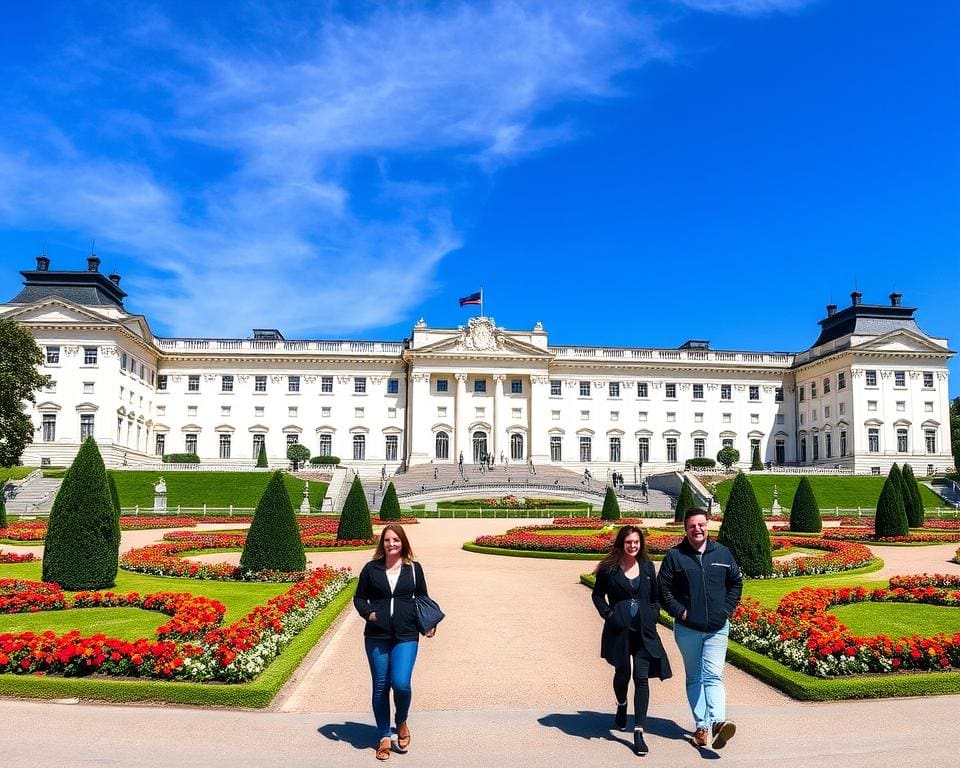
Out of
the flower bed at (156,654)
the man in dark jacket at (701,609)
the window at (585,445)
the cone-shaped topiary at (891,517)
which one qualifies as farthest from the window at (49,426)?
the man in dark jacket at (701,609)

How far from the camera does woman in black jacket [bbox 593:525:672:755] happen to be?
22.6 ft

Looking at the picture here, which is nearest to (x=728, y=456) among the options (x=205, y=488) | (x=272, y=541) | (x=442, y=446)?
(x=442, y=446)

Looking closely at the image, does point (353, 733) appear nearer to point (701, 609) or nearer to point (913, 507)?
point (701, 609)

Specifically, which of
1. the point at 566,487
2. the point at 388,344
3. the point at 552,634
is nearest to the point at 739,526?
the point at 552,634

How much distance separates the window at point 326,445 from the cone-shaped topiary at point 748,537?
51.6 metres

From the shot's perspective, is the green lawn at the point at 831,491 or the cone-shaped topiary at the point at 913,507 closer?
the cone-shaped topiary at the point at 913,507

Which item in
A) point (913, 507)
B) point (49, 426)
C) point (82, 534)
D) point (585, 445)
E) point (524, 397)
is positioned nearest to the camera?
point (82, 534)

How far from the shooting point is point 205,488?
46.1m

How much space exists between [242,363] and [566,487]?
100 ft

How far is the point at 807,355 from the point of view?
6925cm

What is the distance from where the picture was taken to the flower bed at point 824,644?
883 centimetres

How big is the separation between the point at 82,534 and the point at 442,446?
50.2 metres

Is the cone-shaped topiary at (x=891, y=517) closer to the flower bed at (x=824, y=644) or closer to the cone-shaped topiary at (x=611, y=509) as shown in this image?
the cone-shaped topiary at (x=611, y=509)

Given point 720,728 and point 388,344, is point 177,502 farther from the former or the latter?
point 720,728
